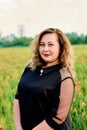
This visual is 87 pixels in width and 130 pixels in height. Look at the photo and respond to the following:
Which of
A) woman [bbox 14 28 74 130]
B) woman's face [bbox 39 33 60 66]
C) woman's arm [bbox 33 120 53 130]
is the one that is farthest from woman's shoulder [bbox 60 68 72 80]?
woman's arm [bbox 33 120 53 130]

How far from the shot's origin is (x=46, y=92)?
12.1 ft

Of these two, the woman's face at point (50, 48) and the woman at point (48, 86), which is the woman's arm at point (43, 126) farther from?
the woman's face at point (50, 48)

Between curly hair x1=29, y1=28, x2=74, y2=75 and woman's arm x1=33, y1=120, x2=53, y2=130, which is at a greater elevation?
curly hair x1=29, y1=28, x2=74, y2=75

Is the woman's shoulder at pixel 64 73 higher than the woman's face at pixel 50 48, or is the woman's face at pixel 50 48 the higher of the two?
the woman's face at pixel 50 48

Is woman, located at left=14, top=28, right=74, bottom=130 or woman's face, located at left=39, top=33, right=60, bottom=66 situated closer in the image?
woman, located at left=14, top=28, right=74, bottom=130

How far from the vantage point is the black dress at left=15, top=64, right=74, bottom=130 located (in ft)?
12.1

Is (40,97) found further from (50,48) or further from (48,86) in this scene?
(50,48)

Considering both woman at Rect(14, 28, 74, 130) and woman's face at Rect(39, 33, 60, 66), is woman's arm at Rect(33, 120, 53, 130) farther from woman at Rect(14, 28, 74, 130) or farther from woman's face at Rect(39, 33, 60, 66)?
woman's face at Rect(39, 33, 60, 66)

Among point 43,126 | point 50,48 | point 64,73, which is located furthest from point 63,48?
point 43,126

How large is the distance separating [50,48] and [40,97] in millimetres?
407

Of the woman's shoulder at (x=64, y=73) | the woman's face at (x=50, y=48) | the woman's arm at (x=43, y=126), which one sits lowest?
the woman's arm at (x=43, y=126)

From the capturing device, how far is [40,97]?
3729mm

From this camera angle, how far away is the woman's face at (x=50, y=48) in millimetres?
3814

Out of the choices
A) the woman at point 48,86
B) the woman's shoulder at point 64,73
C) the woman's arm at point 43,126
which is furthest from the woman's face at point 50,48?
the woman's arm at point 43,126
